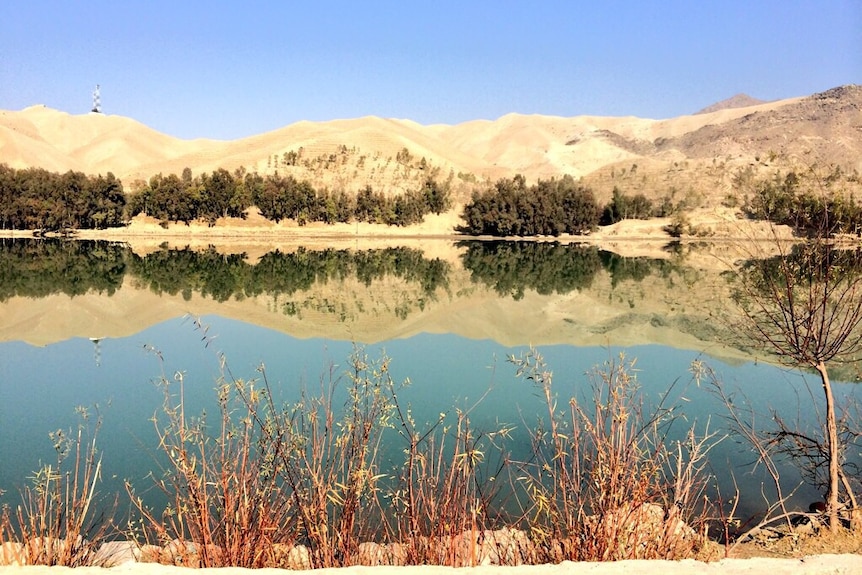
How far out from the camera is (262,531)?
543 cm

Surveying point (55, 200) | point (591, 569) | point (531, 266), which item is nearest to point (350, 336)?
point (591, 569)

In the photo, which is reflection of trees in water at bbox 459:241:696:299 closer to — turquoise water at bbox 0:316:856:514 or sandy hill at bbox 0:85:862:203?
sandy hill at bbox 0:85:862:203

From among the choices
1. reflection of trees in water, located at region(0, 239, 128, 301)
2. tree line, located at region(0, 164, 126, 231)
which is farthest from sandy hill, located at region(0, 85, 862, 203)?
reflection of trees in water, located at region(0, 239, 128, 301)

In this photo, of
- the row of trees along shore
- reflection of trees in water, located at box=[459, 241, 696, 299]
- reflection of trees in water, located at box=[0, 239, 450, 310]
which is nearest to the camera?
reflection of trees in water, located at box=[0, 239, 450, 310]

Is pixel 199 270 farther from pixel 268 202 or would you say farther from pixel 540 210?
pixel 540 210

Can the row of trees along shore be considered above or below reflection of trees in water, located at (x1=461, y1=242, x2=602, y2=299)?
above

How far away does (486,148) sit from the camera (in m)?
162

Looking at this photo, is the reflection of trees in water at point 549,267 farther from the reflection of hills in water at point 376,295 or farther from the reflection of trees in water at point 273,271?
the reflection of trees in water at point 273,271

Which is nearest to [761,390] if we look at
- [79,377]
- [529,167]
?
[79,377]

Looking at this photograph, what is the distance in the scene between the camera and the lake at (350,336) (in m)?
10.6

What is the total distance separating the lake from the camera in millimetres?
10602

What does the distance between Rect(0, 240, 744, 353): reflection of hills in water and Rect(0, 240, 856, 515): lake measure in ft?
0.39

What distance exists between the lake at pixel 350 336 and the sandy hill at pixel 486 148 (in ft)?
50.9

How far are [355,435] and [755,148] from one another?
377ft
